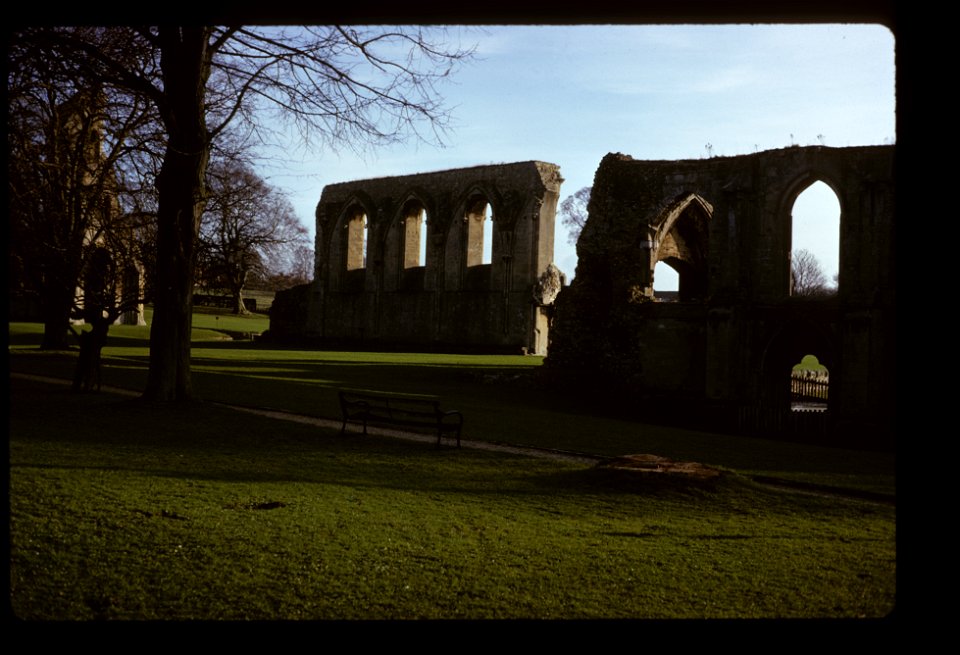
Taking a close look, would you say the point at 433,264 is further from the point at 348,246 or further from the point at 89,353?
the point at 89,353

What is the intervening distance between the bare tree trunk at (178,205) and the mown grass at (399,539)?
116 inches

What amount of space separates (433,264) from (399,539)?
38086mm

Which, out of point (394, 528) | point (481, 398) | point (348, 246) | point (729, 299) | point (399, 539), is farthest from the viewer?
point (348, 246)

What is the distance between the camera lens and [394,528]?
24.7 ft

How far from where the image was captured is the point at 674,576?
6.36 m

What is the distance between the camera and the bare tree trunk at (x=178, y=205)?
13.9 m

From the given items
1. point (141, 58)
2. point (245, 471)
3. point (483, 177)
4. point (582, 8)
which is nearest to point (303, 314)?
point (483, 177)

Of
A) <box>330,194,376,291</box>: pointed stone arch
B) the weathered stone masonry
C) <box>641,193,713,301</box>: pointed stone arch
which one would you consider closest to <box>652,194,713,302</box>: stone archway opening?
<box>641,193,713,301</box>: pointed stone arch

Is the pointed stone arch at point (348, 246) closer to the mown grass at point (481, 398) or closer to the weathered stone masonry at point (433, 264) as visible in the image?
the weathered stone masonry at point (433, 264)

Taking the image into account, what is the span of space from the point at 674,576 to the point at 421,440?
306 inches

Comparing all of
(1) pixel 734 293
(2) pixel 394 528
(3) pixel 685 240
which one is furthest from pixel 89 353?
(3) pixel 685 240

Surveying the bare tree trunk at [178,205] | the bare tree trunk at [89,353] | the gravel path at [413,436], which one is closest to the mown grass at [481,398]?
the gravel path at [413,436]

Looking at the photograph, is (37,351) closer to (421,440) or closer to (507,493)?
(421,440)

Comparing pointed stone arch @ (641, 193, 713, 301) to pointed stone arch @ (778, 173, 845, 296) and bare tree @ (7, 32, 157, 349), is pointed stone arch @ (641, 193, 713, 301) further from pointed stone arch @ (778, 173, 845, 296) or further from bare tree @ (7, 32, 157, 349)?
bare tree @ (7, 32, 157, 349)
